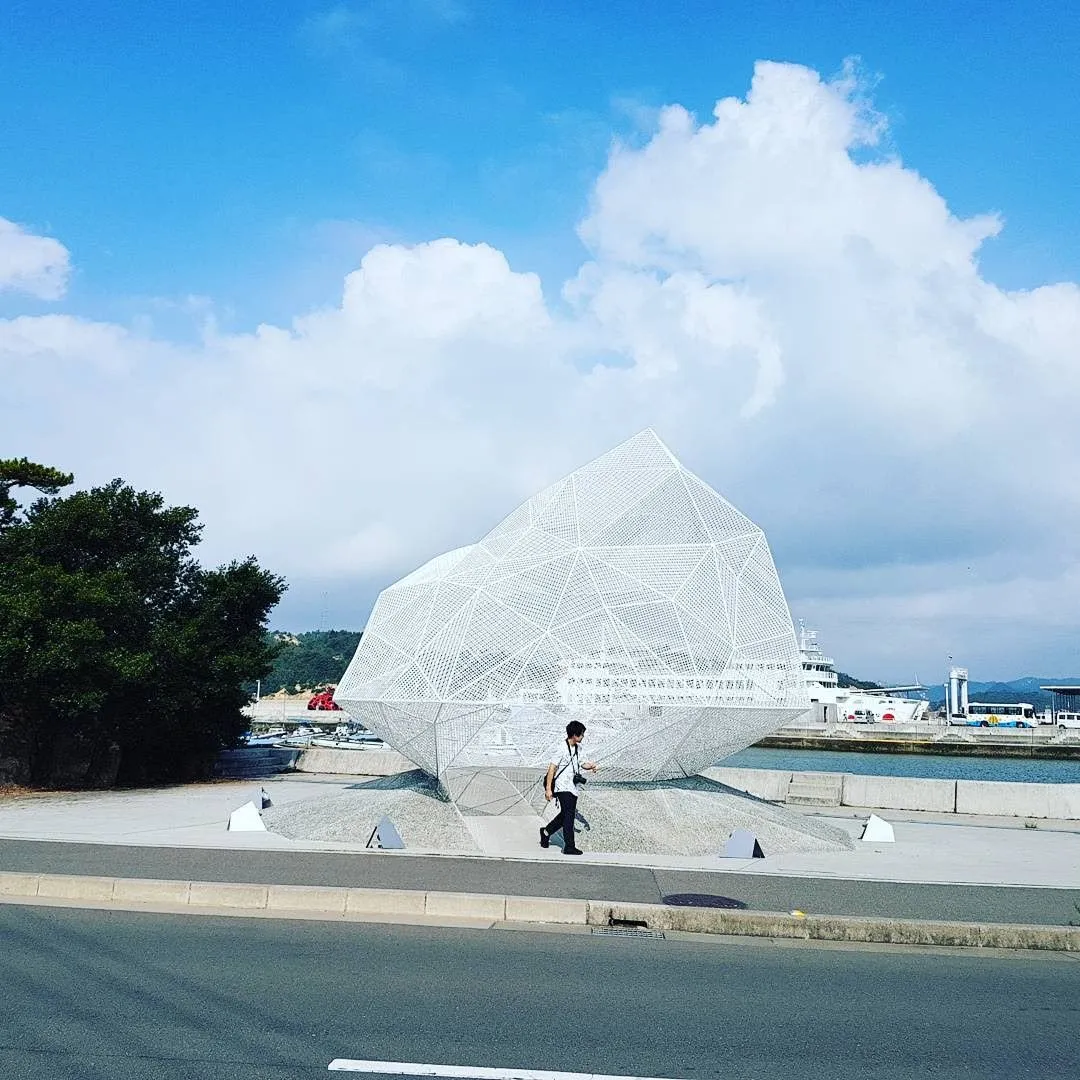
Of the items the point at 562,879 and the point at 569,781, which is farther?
the point at 569,781

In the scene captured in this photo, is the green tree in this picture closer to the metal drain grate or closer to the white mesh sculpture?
the white mesh sculpture

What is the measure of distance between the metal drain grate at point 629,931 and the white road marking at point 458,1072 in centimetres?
360

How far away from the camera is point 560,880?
10.6 meters

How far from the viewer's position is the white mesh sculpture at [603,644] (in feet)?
46.2

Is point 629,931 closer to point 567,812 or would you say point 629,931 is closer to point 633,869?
point 633,869

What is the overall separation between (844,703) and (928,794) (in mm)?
79117

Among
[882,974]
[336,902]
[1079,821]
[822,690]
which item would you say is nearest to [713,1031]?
[882,974]

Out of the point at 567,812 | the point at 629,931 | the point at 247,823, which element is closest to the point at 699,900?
the point at 629,931

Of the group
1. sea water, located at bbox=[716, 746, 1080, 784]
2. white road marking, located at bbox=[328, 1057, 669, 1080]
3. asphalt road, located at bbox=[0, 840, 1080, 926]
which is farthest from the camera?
sea water, located at bbox=[716, 746, 1080, 784]

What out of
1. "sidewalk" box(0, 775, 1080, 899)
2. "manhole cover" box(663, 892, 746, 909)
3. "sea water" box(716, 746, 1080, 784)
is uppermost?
"manhole cover" box(663, 892, 746, 909)

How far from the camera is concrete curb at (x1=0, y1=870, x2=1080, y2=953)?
879 cm

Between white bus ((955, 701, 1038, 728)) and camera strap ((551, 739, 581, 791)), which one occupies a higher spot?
camera strap ((551, 739, 581, 791))

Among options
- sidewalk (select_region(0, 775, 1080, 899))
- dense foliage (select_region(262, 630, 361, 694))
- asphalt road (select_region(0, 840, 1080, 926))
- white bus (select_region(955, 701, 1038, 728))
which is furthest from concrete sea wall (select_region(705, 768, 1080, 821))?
dense foliage (select_region(262, 630, 361, 694))

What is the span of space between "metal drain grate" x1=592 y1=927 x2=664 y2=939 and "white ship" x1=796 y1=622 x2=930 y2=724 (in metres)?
79.4
